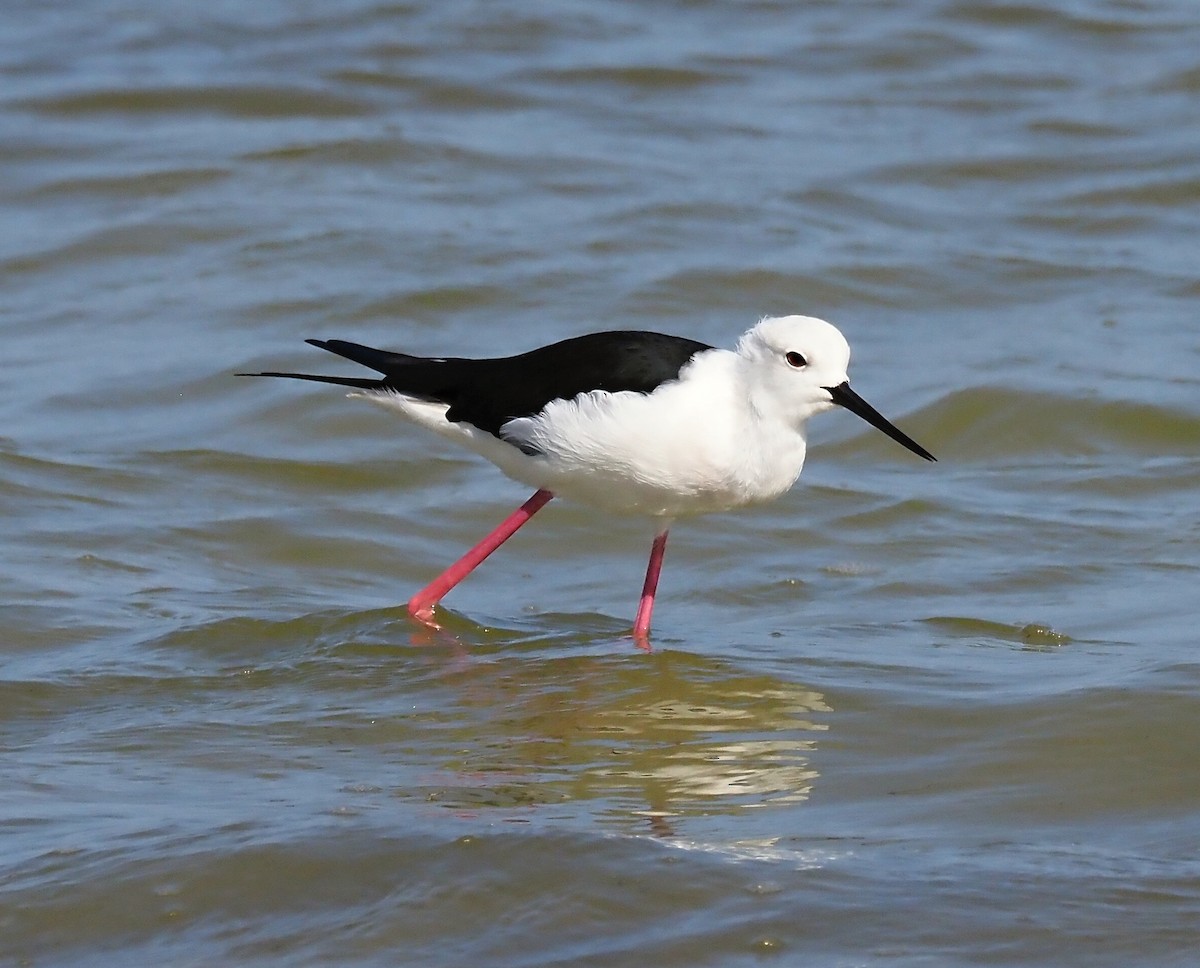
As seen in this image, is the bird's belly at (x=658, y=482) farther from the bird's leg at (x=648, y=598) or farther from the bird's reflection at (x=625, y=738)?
the bird's reflection at (x=625, y=738)

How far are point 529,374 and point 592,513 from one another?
2.06m

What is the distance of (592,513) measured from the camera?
8945 mm

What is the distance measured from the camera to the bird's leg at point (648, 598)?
693 cm

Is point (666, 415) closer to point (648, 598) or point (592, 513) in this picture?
point (648, 598)

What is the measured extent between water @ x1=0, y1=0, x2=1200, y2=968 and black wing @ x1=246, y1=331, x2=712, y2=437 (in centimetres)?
86

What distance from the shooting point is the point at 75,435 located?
9.37 meters

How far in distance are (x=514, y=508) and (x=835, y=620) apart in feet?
6.99

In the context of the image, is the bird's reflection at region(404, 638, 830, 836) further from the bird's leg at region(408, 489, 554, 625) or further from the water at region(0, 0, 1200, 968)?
the bird's leg at region(408, 489, 554, 625)

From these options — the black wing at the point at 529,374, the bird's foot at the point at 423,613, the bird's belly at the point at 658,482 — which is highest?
the black wing at the point at 529,374

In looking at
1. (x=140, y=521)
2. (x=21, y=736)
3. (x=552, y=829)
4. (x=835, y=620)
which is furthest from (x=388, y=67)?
(x=552, y=829)

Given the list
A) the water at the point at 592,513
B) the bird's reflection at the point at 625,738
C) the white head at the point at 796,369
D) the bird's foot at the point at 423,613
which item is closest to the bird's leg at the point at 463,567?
the bird's foot at the point at 423,613

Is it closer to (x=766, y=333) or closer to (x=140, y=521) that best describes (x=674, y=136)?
(x=140, y=521)

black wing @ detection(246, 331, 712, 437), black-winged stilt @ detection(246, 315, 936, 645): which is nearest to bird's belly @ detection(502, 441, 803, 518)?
black-winged stilt @ detection(246, 315, 936, 645)

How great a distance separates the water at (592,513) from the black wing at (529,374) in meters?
0.86
